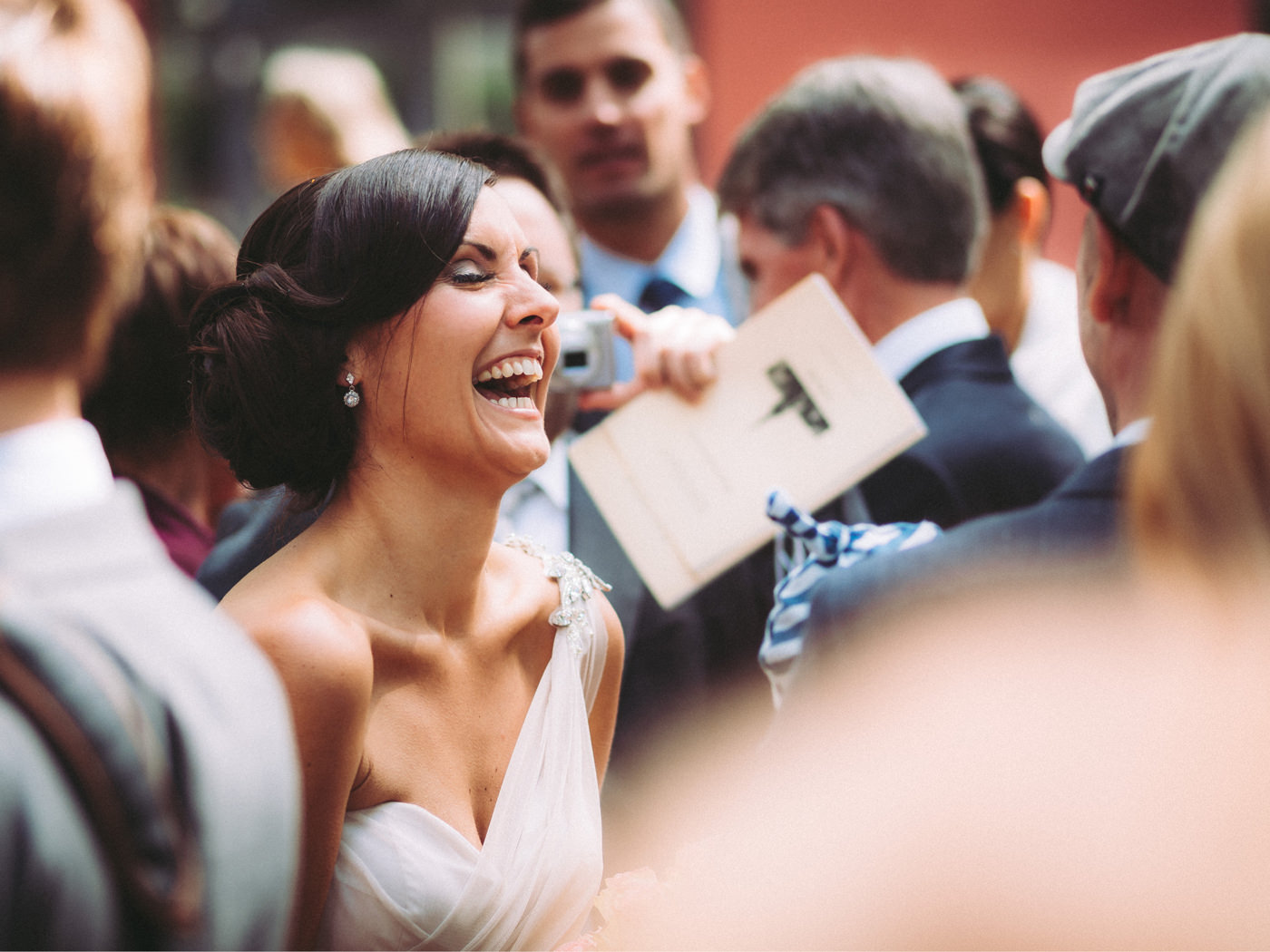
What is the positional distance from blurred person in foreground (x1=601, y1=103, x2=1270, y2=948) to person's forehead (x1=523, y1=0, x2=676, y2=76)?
2713 mm

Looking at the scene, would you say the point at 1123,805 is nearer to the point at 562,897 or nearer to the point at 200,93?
the point at 562,897

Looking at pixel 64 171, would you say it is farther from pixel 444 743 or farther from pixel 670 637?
pixel 670 637

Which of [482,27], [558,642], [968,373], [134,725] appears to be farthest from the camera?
[482,27]

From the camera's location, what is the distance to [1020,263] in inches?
134

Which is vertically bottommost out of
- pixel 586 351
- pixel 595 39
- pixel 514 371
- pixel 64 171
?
pixel 586 351

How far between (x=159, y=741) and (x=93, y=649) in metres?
0.08

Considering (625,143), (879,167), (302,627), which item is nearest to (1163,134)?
(879,167)

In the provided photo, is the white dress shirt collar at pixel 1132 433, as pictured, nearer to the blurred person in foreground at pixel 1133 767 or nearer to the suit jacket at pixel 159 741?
the blurred person in foreground at pixel 1133 767

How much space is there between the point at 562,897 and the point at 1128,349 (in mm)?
1084

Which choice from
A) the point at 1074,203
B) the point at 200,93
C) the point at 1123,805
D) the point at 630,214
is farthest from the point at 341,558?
the point at 200,93

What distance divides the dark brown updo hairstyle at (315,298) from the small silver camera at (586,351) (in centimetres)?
68

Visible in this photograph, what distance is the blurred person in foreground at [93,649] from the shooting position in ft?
2.79

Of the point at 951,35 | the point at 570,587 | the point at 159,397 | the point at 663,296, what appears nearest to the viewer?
the point at 570,587

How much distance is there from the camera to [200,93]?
8.83 meters
